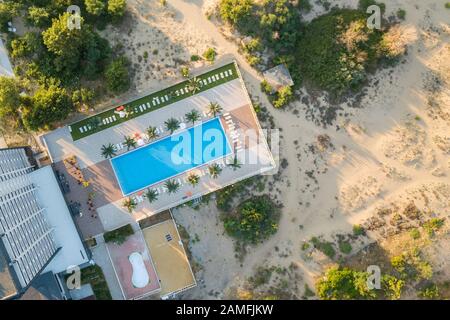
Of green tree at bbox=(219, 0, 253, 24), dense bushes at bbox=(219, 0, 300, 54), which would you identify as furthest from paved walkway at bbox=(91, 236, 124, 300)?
dense bushes at bbox=(219, 0, 300, 54)

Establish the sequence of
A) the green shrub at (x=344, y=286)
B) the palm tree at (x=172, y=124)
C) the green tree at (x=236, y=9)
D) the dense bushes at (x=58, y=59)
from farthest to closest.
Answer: the palm tree at (x=172, y=124) < the green shrub at (x=344, y=286) < the green tree at (x=236, y=9) < the dense bushes at (x=58, y=59)

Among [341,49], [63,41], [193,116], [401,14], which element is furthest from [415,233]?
[63,41]

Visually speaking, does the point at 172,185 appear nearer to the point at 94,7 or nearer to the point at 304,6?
the point at 94,7

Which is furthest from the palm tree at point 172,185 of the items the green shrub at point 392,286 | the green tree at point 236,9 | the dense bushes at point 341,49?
the green shrub at point 392,286

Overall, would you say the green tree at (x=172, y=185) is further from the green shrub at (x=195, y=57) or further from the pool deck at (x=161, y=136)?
the green shrub at (x=195, y=57)

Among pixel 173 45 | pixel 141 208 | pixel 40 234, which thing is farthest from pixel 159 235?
pixel 173 45

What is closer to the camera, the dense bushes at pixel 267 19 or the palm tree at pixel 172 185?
the dense bushes at pixel 267 19
